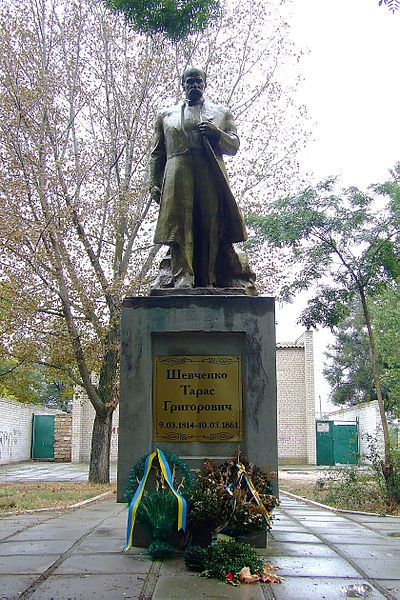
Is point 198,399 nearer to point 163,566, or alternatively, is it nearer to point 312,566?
point 163,566

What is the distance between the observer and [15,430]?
85.8 ft

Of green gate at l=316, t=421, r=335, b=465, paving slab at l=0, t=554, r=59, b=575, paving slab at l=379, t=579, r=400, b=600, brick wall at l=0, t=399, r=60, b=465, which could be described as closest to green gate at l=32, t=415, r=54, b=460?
brick wall at l=0, t=399, r=60, b=465

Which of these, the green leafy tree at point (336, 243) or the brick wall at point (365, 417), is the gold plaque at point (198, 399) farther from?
the brick wall at point (365, 417)

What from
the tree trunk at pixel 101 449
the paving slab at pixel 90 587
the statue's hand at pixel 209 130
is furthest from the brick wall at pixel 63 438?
the paving slab at pixel 90 587

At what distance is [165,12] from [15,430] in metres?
23.4

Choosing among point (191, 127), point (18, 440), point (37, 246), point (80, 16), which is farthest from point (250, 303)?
point (18, 440)

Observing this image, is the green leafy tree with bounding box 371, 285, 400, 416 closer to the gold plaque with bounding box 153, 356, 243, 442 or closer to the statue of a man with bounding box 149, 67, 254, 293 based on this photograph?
the statue of a man with bounding box 149, 67, 254, 293

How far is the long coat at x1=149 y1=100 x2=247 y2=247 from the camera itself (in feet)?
18.6

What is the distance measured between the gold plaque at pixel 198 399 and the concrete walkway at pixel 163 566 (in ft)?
2.98

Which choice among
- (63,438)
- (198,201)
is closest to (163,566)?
(198,201)

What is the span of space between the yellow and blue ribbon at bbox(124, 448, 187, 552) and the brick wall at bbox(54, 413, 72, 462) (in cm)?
2301

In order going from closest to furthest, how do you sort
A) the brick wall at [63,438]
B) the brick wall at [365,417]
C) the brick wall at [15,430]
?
the brick wall at [365,417]
the brick wall at [15,430]
the brick wall at [63,438]

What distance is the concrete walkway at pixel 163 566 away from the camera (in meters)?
3.62

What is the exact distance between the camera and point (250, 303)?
526 centimetres
